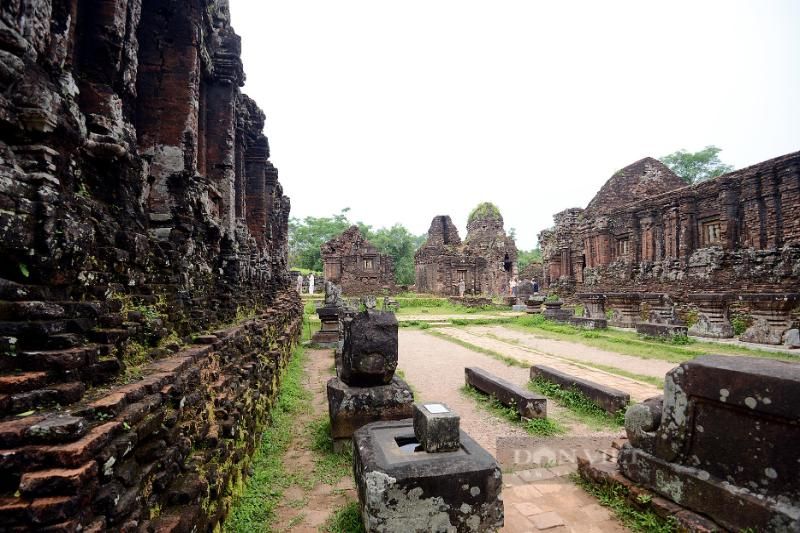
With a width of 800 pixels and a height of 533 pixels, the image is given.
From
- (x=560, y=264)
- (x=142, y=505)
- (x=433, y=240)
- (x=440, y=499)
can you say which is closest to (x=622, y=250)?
(x=560, y=264)

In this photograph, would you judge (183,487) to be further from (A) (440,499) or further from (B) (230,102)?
(B) (230,102)

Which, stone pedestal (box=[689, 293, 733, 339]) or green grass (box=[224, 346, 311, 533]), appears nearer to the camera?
green grass (box=[224, 346, 311, 533])

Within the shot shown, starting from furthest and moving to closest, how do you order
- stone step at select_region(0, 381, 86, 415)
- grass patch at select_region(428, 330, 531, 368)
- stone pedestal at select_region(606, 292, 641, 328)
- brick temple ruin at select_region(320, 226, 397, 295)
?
brick temple ruin at select_region(320, 226, 397, 295)
stone pedestal at select_region(606, 292, 641, 328)
grass patch at select_region(428, 330, 531, 368)
stone step at select_region(0, 381, 86, 415)

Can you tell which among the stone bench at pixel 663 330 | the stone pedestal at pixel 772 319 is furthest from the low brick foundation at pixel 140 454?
the stone pedestal at pixel 772 319

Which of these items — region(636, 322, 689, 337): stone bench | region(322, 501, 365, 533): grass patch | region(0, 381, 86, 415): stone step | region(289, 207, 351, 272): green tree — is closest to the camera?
region(0, 381, 86, 415): stone step

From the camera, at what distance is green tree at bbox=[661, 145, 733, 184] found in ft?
113

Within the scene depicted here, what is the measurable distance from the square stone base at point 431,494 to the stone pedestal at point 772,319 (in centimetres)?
1220

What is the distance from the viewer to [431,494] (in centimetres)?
283

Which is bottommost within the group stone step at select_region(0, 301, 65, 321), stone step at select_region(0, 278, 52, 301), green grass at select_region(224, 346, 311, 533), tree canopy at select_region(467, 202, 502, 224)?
green grass at select_region(224, 346, 311, 533)

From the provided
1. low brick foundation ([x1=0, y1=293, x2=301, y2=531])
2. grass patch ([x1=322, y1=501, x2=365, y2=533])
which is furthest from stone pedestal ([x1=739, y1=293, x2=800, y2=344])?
low brick foundation ([x1=0, y1=293, x2=301, y2=531])

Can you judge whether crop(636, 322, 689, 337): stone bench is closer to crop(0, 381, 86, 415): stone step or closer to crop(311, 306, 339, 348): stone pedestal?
crop(311, 306, 339, 348): stone pedestal

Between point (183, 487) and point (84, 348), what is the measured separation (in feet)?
3.39

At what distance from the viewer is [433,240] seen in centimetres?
3562

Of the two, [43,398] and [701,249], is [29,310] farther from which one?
[701,249]
